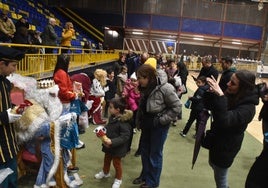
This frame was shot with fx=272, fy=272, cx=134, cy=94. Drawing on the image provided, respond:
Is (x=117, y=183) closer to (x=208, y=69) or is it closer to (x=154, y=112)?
(x=154, y=112)

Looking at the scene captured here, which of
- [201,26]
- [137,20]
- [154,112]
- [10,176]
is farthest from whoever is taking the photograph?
[201,26]

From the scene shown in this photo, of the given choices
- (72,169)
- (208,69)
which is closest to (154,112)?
(72,169)

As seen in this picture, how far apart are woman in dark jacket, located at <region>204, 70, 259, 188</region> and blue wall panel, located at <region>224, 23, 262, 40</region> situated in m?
24.9

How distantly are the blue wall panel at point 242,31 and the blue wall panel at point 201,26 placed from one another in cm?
88

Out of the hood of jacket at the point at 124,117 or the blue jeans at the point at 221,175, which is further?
the hood of jacket at the point at 124,117

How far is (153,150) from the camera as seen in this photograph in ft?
11.3

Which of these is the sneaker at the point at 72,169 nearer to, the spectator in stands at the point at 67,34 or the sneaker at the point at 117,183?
the sneaker at the point at 117,183

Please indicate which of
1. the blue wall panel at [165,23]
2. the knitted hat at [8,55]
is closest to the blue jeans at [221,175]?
the knitted hat at [8,55]

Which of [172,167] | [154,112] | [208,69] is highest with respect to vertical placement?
[208,69]

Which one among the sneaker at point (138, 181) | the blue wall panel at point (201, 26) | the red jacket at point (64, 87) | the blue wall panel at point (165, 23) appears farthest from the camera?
the blue wall panel at point (201, 26)

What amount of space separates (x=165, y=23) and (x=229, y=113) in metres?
23.7

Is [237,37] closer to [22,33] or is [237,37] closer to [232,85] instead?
[22,33]

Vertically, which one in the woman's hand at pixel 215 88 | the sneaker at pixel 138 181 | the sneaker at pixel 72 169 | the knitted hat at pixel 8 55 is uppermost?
the knitted hat at pixel 8 55

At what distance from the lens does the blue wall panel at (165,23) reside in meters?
24.8
